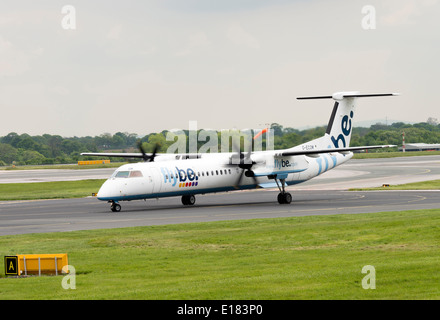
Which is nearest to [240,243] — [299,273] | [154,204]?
[299,273]

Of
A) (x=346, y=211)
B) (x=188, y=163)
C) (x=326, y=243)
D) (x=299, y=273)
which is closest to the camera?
(x=299, y=273)

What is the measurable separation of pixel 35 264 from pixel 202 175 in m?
25.7

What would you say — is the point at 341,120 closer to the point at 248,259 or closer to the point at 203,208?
the point at 203,208

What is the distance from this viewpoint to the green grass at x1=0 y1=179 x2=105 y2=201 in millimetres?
60406

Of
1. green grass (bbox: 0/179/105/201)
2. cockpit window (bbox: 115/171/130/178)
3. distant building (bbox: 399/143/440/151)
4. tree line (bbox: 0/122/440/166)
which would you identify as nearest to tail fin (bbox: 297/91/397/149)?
cockpit window (bbox: 115/171/130/178)

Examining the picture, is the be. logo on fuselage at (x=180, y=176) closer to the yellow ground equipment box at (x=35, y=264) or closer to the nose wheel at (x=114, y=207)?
the nose wheel at (x=114, y=207)

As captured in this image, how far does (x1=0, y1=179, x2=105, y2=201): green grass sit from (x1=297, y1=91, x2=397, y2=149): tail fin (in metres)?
23.0

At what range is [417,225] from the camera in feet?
92.0

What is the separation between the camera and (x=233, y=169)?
46594 millimetres

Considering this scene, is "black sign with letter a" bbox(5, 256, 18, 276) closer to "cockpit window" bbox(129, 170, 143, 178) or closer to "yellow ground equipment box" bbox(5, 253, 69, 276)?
"yellow ground equipment box" bbox(5, 253, 69, 276)

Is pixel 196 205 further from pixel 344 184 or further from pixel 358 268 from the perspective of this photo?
pixel 358 268

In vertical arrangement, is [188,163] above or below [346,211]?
above
